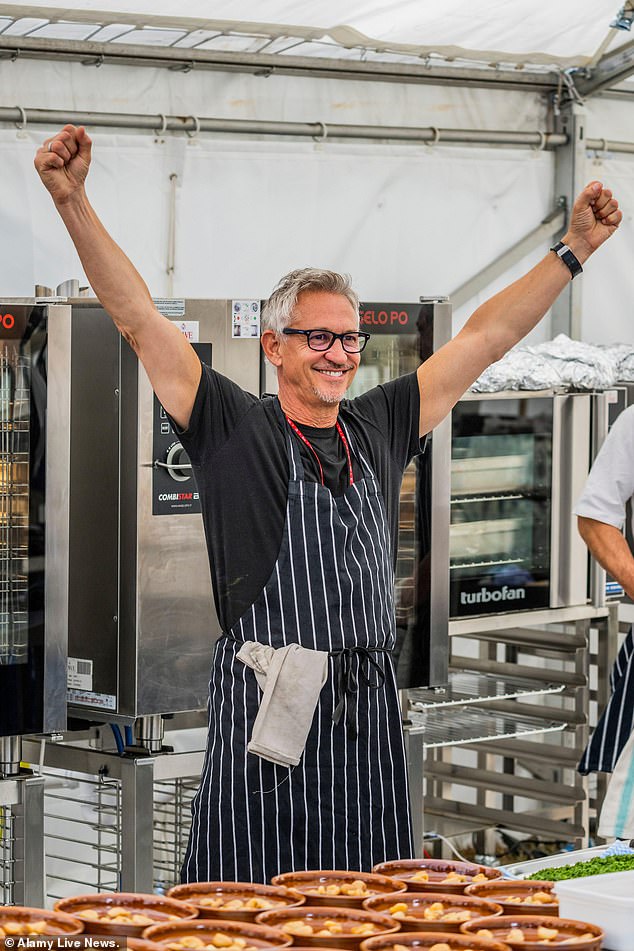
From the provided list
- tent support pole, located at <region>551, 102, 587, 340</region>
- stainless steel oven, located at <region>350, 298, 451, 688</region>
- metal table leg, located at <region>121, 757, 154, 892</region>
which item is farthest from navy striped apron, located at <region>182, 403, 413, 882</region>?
tent support pole, located at <region>551, 102, 587, 340</region>

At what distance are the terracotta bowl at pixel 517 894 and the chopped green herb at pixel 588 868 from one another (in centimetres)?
40

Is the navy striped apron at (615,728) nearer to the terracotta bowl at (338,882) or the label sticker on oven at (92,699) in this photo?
the label sticker on oven at (92,699)

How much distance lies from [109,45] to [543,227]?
2.06 meters

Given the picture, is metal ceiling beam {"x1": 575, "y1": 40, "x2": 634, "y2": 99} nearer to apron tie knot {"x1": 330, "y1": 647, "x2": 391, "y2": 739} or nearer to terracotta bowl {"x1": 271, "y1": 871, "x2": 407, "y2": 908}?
apron tie knot {"x1": 330, "y1": 647, "x2": 391, "y2": 739}

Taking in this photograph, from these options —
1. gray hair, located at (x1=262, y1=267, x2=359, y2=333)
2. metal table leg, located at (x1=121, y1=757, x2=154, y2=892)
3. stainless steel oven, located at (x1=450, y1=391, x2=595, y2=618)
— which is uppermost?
gray hair, located at (x1=262, y1=267, x2=359, y2=333)

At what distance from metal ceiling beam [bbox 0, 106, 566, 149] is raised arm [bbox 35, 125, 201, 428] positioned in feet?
7.81

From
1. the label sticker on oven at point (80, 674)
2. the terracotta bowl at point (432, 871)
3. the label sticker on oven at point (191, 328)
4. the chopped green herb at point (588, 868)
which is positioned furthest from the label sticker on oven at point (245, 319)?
the terracotta bowl at point (432, 871)

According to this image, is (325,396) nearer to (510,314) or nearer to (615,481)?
(510,314)

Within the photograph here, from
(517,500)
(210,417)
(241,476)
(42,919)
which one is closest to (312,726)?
(241,476)

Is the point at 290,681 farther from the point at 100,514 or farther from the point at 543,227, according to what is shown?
the point at 543,227

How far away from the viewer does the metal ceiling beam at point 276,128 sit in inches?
180

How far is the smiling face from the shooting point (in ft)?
8.27

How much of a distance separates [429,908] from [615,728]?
1.76 m

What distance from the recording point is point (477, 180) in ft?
18.7
